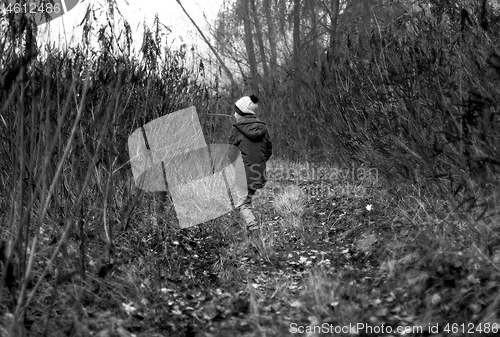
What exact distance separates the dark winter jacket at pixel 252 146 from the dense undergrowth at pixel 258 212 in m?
0.60

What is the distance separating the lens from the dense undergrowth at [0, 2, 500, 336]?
10.3 ft

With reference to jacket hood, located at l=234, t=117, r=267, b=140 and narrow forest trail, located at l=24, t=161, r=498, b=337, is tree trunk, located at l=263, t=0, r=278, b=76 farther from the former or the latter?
narrow forest trail, located at l=24, t=161, r=498, b=337

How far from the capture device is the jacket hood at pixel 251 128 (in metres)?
6.27

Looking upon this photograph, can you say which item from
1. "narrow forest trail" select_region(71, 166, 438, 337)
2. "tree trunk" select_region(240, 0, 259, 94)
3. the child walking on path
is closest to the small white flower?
"narrow forest trail" select_region(71, 166, 438, 337)

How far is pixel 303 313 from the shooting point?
345 cm

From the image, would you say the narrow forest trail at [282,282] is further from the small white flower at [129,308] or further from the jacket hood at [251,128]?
the jacket hood at [251,128]

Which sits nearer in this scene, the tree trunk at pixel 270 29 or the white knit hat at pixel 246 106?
the white knit hat at pixel 246 106

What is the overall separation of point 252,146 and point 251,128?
0.22m

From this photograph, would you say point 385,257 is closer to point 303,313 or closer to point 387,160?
point 303,313

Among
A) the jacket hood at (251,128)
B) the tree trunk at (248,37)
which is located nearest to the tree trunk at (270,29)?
the tree trunk at (248,37)

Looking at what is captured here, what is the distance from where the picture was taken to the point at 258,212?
23.7 ft

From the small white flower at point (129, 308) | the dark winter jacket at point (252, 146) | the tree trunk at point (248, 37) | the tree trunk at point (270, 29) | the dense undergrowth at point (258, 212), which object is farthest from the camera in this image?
the tree trunk at point (248, 37)

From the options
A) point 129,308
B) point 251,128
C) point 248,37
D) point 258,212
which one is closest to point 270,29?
point 248,37

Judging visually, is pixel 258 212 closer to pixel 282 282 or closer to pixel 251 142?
pixel 251 142
